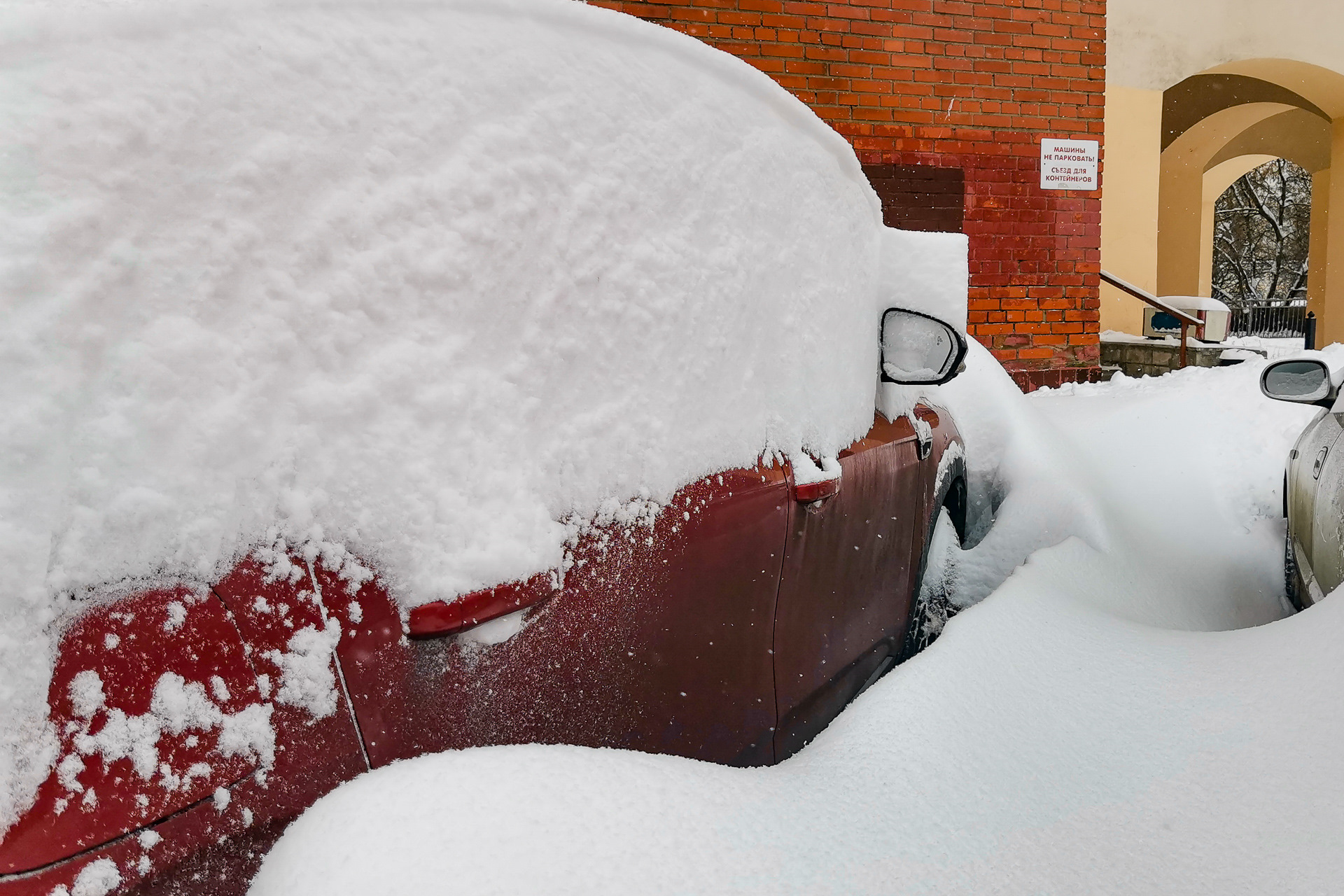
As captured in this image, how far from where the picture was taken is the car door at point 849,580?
1.46 m

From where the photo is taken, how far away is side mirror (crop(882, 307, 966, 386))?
6.51 feet

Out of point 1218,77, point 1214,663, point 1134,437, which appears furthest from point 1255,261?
point 1214,663

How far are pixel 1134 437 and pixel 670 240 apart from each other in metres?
3.53

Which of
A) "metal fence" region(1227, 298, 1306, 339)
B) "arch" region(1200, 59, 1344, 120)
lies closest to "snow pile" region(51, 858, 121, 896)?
"arch" region(1200, 59, 1344, 120)

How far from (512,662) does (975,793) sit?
658 millimetres

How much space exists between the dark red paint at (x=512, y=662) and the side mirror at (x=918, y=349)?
0.32m

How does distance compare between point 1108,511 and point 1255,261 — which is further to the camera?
point 1255,261

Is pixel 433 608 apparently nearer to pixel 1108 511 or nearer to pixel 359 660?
pixel 359 660

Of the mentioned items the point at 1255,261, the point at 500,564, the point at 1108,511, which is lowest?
the point at 1108,511

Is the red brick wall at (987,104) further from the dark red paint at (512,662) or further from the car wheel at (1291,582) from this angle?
the dark red paint at (512,662)

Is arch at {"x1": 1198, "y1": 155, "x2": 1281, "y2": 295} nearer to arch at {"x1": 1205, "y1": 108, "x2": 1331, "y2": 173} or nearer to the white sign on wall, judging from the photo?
arch at {"x1": 1205, "y1": 108, "x2": 1331, "y2": 173}

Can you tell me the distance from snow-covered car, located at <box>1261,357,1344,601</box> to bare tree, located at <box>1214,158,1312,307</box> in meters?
30.8

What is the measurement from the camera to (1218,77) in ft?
45.4

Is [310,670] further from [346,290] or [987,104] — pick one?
[987,104]
